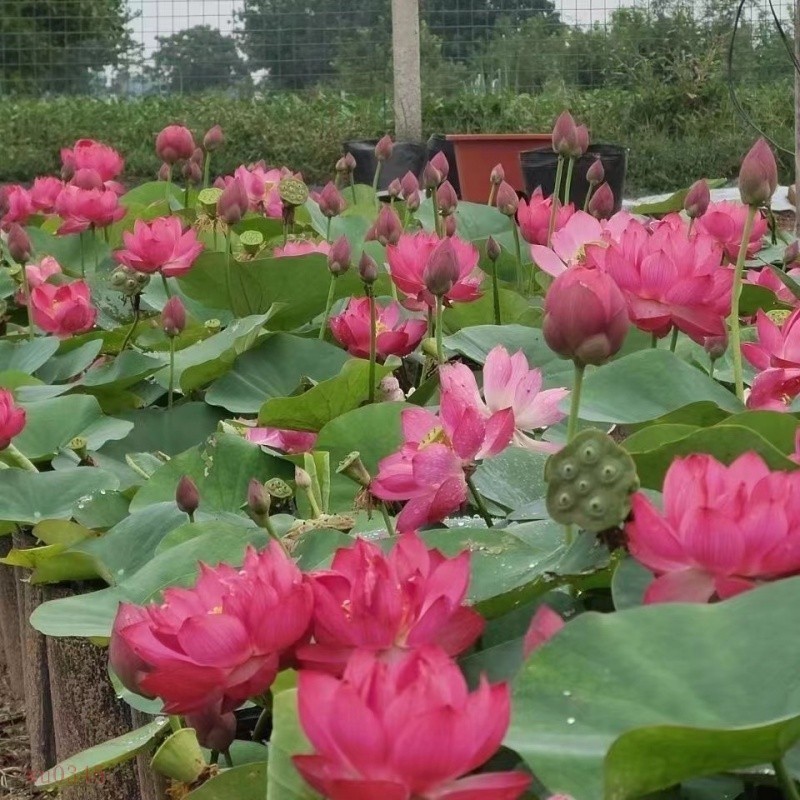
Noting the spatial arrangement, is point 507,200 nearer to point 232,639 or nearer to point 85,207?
point 85,207

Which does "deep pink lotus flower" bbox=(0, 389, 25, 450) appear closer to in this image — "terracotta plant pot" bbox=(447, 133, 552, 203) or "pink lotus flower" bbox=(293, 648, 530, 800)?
"pink lotus flower" bbox=(293, 648, 530, 800)

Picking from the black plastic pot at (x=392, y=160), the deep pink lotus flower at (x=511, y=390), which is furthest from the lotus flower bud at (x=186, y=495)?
the black plastic pot at (x=392, y=160)

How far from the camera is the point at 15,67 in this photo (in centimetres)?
862

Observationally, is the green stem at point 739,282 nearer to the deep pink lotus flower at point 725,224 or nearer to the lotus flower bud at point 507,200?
the deep pink lotus flower at point 725,224

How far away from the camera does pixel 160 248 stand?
50.3 inches

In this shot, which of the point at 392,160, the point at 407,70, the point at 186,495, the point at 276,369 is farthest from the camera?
the point at 407,70

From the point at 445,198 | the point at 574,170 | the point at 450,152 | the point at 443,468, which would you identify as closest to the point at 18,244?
the point at 445,198

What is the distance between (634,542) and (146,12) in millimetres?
7879

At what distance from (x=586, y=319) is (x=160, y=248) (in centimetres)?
87

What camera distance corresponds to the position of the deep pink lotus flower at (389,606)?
38 centimetres

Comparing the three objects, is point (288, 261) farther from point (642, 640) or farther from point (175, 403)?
point (642, 640)

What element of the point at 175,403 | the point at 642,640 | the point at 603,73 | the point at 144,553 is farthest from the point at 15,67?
the point at 642,640

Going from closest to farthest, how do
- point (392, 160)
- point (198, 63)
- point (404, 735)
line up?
point (404, 735) → point (392, 160) → point (198, 63)

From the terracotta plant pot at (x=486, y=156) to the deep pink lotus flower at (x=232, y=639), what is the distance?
128 inches
